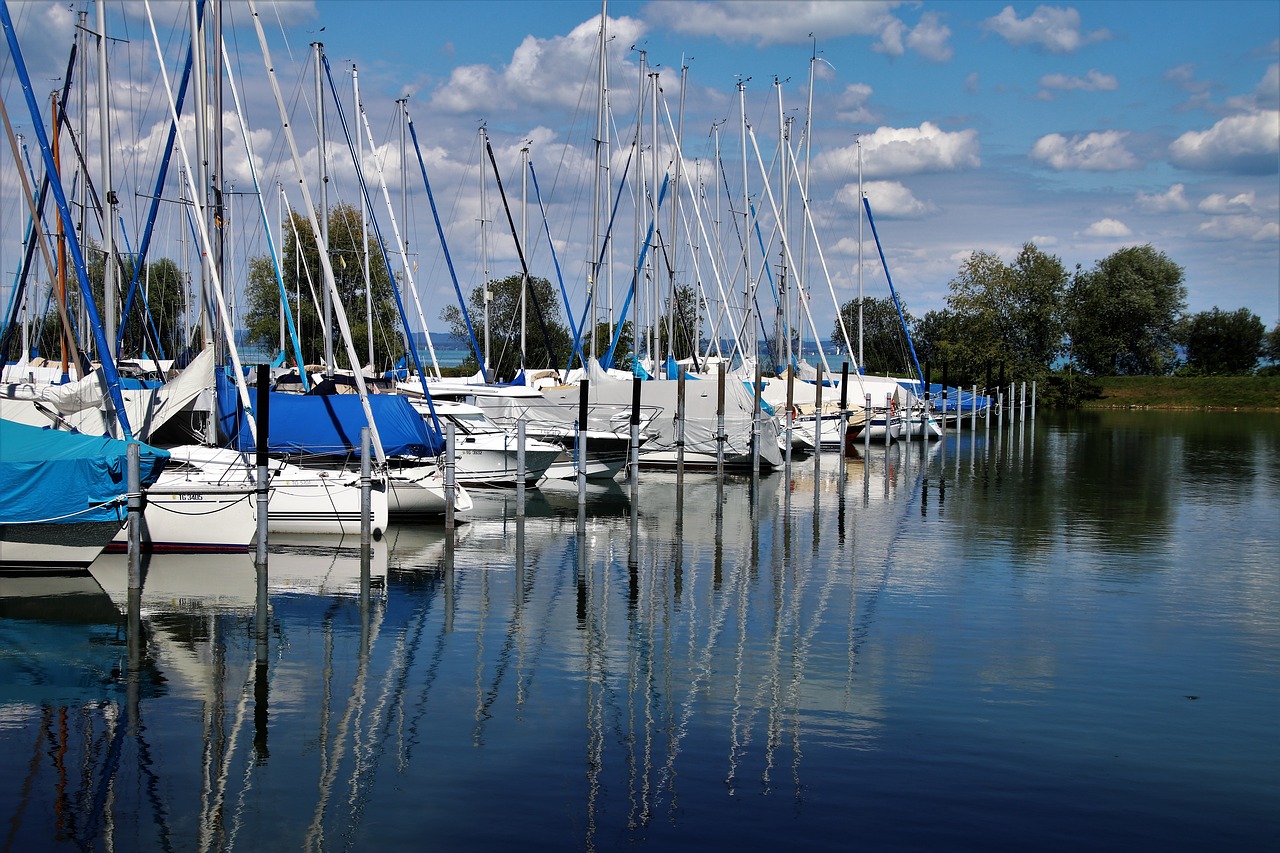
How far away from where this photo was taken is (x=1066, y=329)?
81.6 m

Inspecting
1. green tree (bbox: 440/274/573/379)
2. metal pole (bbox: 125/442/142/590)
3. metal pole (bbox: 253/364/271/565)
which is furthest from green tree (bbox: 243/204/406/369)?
metal pole (bbox: 125/442/142/590)

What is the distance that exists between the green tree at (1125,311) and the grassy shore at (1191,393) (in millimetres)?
1947

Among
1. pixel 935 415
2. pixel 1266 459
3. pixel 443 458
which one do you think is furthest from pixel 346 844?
pixel 935 415

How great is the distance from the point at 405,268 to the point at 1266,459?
32203mm

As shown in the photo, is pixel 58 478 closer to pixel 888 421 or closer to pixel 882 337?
pixel 888 421

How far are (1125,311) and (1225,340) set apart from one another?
2636 cm

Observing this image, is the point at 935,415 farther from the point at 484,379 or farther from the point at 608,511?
the point at 608,511

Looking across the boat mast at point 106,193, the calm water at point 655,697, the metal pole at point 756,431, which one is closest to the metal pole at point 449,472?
the calm water at point 655,697

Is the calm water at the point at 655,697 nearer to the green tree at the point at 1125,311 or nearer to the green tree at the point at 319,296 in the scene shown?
the green tree at the point at 319,296

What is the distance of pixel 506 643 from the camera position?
14.6 metres

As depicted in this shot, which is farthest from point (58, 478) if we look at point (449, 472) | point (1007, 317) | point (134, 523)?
point (1007, 317)

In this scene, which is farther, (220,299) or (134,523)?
(220,299)

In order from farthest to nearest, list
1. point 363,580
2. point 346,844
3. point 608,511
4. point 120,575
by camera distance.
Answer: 1. point 608,511
2. point 120,575
3. point 363,580
4. point 346,844

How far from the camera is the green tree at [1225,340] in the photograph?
108500mm
